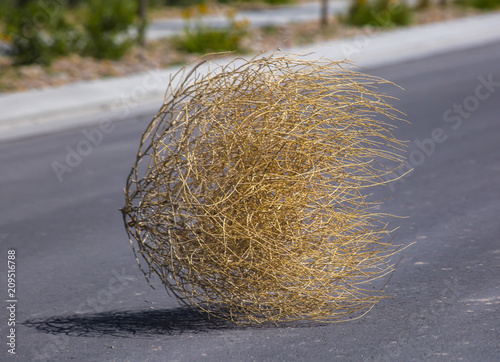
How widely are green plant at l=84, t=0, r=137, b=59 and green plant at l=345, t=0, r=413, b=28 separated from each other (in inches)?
229

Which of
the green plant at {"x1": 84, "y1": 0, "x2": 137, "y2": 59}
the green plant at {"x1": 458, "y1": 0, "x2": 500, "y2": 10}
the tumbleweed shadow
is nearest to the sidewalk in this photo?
the green plant at {"x1": 84, "y1": 0, "x2": 137, "y2": 59}

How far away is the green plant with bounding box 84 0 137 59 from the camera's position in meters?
13.8

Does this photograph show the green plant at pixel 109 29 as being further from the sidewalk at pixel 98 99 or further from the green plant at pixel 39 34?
the sidewalk at pixel 98 99

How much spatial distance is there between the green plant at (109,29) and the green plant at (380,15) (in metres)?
5.82

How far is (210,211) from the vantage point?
155 inches

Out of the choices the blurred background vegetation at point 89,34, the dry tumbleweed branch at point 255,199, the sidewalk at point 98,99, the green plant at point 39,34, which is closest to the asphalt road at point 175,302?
the dry tumbleweed branch at point 255,199

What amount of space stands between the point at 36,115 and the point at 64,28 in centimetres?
417

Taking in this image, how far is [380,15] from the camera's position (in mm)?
18422

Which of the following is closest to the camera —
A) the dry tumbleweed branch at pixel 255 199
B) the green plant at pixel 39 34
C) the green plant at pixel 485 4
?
the dry tumbleweed branch at pixel 255 199

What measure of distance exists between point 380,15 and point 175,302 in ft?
48.6

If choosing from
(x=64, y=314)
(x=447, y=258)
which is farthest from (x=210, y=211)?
(x=447, y=258)

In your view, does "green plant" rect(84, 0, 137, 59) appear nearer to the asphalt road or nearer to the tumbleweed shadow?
the asphalt road

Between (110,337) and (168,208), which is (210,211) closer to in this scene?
(168,208)

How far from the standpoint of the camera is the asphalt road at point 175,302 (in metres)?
4.05
